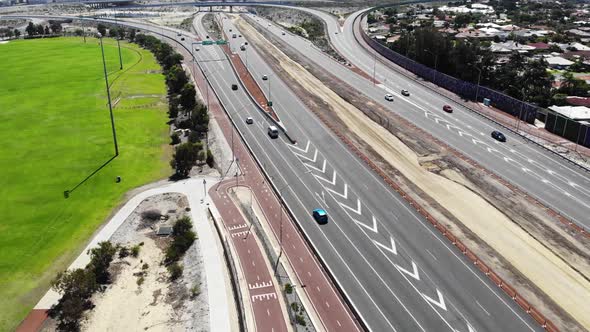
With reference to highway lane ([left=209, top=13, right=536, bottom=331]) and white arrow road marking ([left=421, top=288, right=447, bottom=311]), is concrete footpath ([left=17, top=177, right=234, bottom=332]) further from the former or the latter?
white arrow road marking ([left=421, top=288, right=447, bottom=311])

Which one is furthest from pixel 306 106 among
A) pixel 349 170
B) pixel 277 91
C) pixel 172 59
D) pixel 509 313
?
pixel 509 313

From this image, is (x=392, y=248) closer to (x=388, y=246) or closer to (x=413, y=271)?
(x=388, y=246)

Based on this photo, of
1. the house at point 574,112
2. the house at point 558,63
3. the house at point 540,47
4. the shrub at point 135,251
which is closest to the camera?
the shrub at point 135,251

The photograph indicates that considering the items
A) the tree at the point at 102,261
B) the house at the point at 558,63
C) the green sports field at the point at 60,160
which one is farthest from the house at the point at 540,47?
the tree at the point at 102,261

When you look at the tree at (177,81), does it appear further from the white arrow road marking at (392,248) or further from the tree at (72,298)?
the white arrow road marking at (392,248)

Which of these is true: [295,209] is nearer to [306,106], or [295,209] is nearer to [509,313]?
[509,313]

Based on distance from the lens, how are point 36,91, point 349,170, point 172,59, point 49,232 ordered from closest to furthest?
point 49,232 → point 349,170 → point 36,91 → point 172,59
